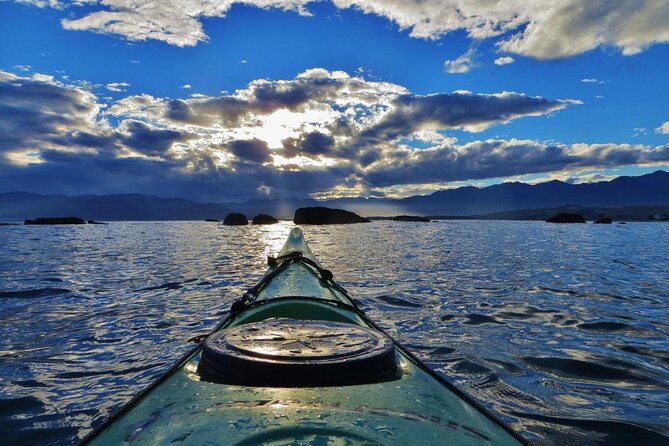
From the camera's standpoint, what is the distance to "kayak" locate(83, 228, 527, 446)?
6.07 ft

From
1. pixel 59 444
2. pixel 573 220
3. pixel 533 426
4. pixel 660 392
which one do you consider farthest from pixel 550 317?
pixel 573 220

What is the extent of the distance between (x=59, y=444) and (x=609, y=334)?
27.2ft

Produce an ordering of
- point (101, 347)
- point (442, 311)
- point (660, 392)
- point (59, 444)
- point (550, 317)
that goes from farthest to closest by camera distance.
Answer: point (442, 311), point (550, 317), point (101, 347), point (660, 392), point (59, 444)

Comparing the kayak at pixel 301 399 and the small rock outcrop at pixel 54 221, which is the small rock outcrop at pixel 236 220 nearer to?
the small rock outcrop at pixel 54 221

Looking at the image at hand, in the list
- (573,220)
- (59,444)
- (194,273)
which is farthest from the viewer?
(573,220)

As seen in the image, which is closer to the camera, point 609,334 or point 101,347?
point 101,347

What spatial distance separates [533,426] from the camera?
12.6 feet

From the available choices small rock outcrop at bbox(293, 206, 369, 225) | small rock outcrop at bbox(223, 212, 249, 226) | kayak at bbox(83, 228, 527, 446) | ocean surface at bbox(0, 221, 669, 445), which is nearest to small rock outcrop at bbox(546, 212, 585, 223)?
small rock outcrop at bbox(293, 206, 369, 225)

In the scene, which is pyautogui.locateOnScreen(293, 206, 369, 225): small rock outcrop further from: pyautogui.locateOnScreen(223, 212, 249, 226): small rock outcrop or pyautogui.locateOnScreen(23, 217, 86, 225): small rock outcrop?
pyautogui.locateOnScreen(23, 217, 86, 225): small rock outcrop

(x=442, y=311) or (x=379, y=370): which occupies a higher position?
(x=379, y=370)

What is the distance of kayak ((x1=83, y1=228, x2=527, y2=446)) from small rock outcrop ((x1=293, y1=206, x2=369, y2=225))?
96272mm

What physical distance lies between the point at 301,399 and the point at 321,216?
98.7 metres

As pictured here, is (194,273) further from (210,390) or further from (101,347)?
(210,390)

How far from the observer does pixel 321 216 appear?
331ft
